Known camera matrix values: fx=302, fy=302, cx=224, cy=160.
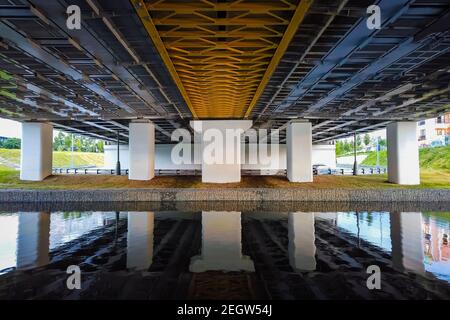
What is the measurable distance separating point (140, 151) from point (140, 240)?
18082 millimetres

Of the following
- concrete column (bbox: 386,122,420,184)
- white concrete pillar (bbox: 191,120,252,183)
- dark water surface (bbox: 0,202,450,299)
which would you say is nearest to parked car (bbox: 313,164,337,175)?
concrete column (bbox: 386,122,420,184)

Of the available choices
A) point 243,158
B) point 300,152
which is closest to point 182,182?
point 300,152

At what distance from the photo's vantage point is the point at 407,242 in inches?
358

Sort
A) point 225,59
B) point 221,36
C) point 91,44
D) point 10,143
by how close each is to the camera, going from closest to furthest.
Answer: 1. point 221,36
2. point 91,44
3. point 225,59
4. point 10,143

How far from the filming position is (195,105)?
2044cm

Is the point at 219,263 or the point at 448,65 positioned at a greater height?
the point at 448,65

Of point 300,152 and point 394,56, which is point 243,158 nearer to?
point 300,152

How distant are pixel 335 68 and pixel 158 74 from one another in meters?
7.55

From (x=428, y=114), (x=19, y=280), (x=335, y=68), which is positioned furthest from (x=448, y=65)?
(x=19, y=280)

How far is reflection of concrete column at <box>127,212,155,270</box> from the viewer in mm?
7375

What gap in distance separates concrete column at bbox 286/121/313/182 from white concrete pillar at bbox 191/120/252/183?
465 centimetres

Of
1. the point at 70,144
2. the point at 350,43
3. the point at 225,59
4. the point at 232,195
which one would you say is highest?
the point at 70,144

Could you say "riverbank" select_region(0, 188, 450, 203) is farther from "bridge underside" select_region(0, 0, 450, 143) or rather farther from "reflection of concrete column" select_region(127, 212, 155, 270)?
"bridge underside" select_region(0, 0, 450, 143)

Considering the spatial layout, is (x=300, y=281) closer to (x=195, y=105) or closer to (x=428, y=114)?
(x=195, y=105)
